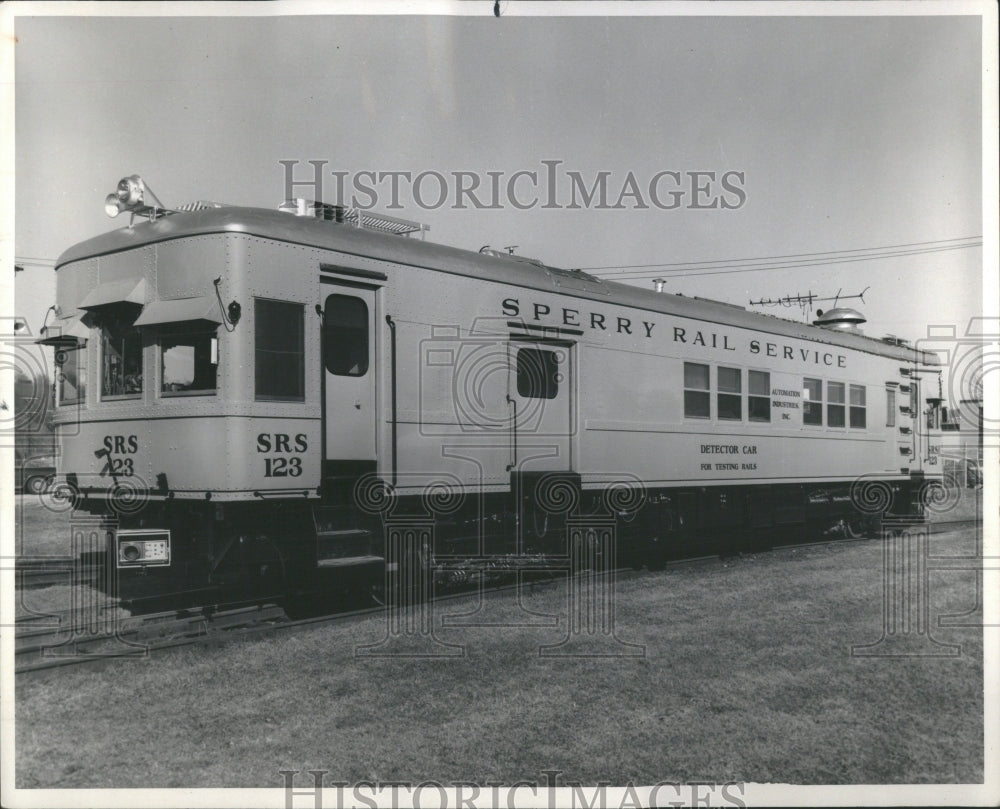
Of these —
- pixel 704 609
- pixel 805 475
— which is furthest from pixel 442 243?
pixel 805 475

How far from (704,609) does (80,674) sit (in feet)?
16.2

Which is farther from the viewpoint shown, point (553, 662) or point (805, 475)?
point (805, 475)

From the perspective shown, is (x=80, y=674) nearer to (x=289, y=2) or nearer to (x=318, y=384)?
(x=318, y=384)

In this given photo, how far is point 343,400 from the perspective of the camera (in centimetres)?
766

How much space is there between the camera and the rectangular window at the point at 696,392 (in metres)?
11.1

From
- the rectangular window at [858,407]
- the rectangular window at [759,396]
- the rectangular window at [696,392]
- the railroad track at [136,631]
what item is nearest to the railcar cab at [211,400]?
the railroad track at [136,631]

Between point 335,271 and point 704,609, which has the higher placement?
point 335,271

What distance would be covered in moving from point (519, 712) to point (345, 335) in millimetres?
3710

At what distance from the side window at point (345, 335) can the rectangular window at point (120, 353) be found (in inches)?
60.1

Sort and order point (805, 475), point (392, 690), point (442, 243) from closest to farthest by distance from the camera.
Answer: point (392, 690), point (442, 243), point (805, 475)

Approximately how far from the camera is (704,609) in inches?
309

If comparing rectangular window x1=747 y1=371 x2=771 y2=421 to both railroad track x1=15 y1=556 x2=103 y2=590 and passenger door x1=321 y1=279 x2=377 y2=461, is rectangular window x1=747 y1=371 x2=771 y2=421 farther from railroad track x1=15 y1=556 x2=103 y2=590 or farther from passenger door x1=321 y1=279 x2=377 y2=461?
railroad track x1=15 y1=556 x2=103 y2=590

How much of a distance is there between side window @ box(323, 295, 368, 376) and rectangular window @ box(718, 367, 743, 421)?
18.2ft

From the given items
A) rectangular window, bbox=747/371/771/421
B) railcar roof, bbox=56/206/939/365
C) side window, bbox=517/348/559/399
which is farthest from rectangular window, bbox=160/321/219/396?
rectangular window, bbox=747/371/771/421
